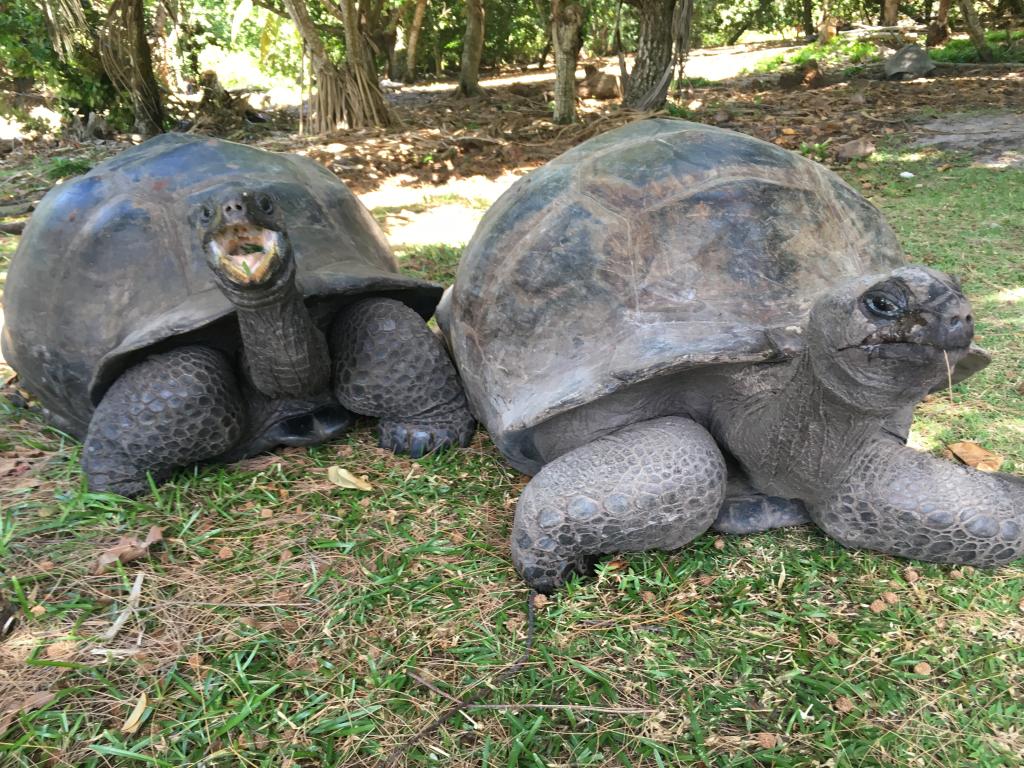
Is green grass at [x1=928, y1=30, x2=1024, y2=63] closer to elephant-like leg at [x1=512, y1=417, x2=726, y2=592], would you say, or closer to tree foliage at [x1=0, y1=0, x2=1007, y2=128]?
tree foliage at [x1=0, y1=0, x2=1007, y2=128]

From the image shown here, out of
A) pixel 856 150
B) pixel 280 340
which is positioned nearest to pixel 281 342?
pixel 280 340

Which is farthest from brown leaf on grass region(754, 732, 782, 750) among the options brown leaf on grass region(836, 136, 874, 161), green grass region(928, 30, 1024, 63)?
green grass region(928, 30, 1024, 63)

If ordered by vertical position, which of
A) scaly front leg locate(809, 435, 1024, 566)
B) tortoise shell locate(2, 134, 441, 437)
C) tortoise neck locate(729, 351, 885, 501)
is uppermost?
tortoise shell locate(2, 134, 441, 437)

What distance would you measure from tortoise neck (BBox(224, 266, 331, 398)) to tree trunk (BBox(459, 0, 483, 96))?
11520 mm

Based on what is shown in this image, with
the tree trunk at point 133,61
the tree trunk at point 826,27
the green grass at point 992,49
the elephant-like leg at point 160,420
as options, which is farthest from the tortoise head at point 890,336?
the tree trunk at point 826,27

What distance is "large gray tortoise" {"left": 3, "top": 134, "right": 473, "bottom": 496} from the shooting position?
244cm

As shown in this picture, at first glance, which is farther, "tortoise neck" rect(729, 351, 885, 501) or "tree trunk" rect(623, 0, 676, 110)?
"tree trunk" rect(623, 0, 676, 110)

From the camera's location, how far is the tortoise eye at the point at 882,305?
140cm

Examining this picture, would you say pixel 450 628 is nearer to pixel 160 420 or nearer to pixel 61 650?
pixel 61 650

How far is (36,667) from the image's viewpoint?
5.96 feet

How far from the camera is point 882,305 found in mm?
1424

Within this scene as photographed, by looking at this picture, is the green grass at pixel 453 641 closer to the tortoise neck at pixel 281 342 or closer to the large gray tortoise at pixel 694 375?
the large gray tortoise at pixel 694 375

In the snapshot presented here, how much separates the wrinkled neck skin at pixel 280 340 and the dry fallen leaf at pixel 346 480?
29cm

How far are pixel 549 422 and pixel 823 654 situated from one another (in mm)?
929
